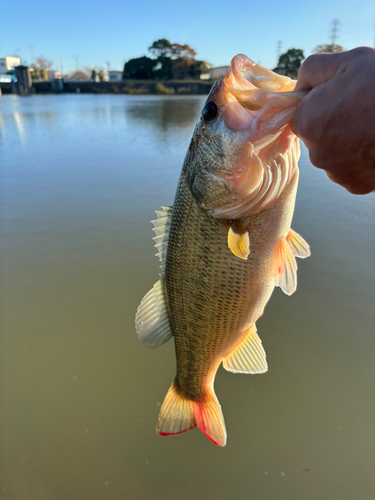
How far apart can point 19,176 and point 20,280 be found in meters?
3.78

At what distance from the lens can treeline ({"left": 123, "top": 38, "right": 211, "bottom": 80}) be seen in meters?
51.4

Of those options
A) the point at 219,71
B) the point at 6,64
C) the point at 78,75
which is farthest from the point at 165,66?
the point at 78,75

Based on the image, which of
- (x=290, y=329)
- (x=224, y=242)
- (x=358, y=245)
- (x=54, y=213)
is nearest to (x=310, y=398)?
(x=290, y=329)

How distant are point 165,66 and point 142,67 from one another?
3815mm

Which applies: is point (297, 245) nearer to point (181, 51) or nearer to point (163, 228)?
point (163, 228)

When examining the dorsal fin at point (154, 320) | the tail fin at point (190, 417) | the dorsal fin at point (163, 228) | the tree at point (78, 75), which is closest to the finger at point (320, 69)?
the dorsal fin at point (163, 228)

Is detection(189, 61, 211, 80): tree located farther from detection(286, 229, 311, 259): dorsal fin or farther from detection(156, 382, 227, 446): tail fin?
detection(156, 382, 227, 446): tail fin

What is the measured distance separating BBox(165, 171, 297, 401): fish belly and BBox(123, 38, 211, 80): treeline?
5753cm

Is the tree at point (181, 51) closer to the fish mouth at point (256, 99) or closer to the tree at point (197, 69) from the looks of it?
the tree at point (197, 69)

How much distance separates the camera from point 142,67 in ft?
169

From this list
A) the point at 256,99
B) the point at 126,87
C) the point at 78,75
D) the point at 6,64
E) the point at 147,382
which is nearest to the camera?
the point at 256,99

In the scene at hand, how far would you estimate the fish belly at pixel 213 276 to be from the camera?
137 centimetres

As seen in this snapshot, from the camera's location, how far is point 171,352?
2521mm

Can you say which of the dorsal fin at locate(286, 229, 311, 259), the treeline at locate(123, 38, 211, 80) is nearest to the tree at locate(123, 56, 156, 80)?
the treeline at locate(123, 38, 211, 80)
